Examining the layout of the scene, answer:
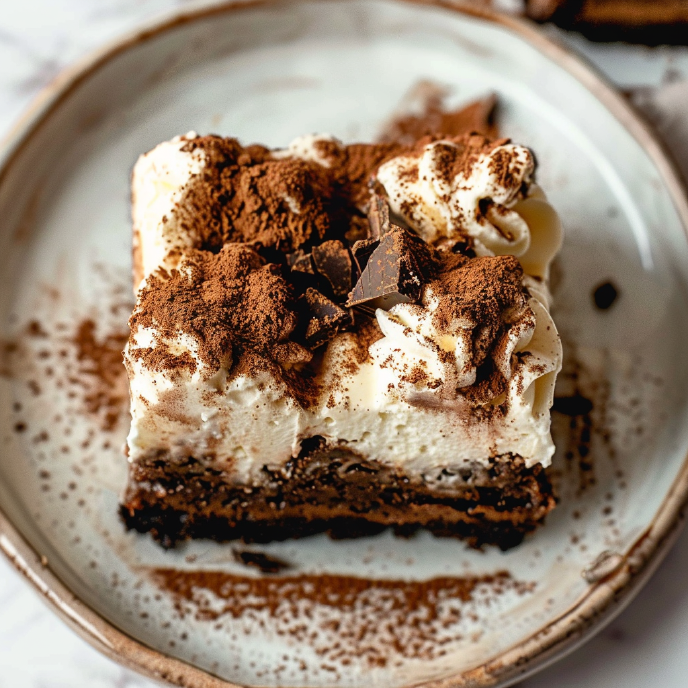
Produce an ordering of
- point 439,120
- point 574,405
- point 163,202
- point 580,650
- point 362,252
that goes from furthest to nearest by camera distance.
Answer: point 439,120
point 574,405
point 580,650
point 163,202
point 362,252

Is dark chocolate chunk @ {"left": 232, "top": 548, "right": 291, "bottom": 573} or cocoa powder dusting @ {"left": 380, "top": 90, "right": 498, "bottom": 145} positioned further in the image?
cocoa powder dusting @ {"left": 380, "top": 90, "right": 498, "bottom": 145}

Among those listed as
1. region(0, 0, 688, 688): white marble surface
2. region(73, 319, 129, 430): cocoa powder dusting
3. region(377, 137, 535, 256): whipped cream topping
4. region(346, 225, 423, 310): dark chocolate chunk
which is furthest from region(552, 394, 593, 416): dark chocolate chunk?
region(73, 319, 129, 430): cocoa powder dusting

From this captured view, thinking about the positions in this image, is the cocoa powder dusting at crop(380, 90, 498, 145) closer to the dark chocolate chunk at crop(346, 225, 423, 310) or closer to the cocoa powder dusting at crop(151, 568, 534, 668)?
the dark chocolate chunk at crop(346, 225, 423, 310)

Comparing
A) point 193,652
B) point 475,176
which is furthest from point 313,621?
point 475,176

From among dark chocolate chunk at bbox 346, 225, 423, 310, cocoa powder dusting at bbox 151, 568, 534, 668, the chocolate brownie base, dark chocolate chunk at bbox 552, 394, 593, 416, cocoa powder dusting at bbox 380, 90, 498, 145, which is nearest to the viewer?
dark chocolate chunk at bbox 346, 225, 423, 310

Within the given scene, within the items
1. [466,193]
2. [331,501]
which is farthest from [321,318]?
[331,501]

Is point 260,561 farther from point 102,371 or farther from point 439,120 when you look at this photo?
point 439,120
